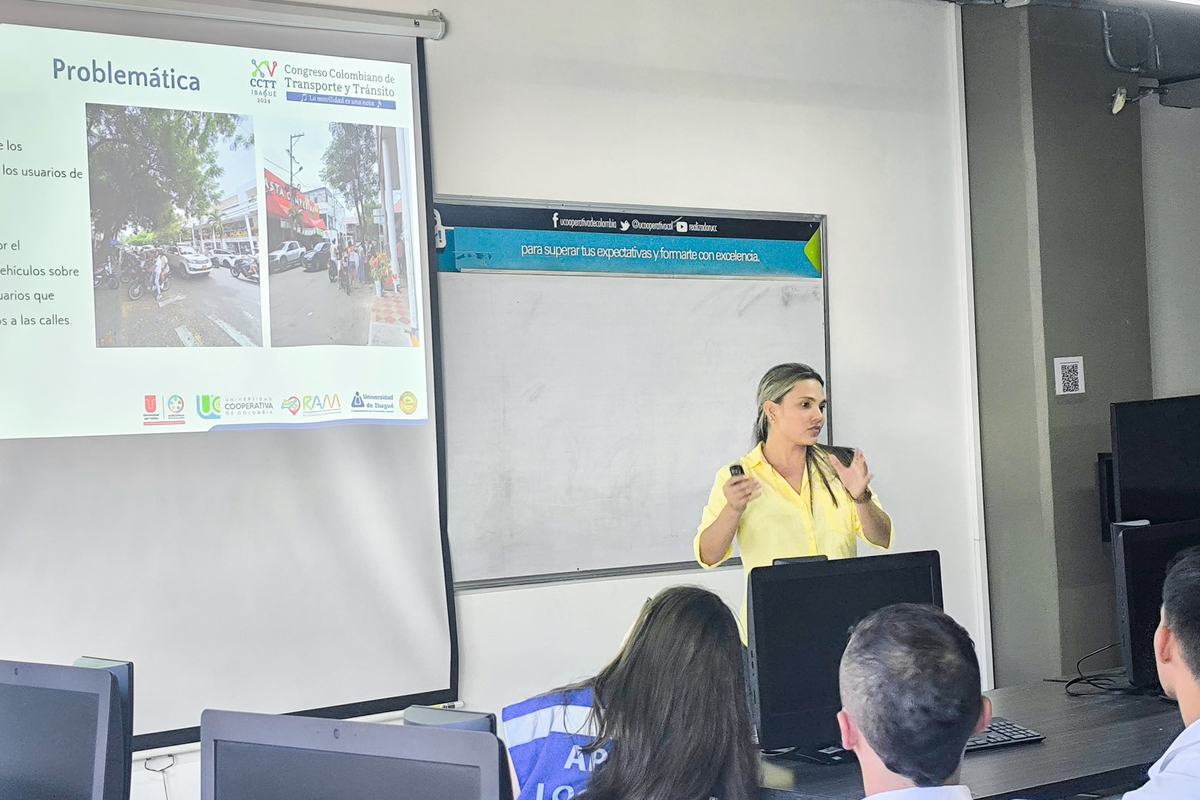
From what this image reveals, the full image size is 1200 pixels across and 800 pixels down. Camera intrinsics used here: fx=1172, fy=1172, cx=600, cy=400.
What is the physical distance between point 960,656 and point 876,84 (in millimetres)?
3338

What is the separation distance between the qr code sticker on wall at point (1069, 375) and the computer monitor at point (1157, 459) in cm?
40

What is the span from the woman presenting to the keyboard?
0.81 meters

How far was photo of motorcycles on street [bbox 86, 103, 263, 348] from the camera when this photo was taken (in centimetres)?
323

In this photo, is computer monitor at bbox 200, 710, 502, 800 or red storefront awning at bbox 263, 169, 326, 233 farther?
red storefront awning at bbox 263, 169, 326, 233

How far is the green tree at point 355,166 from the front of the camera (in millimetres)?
3564

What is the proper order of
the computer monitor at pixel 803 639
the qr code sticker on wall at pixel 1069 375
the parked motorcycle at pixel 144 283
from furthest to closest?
the qr code sticker on wall at pixel 1069 375
the parked motorcycle at pixel 144 283
the computer monitor at pixel 803 639

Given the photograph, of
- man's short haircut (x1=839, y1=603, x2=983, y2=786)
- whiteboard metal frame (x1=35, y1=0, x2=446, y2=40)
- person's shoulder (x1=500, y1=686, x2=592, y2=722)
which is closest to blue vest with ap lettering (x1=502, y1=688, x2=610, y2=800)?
person's shoulder (x1=500, y1=686, x2=592, y2=722)

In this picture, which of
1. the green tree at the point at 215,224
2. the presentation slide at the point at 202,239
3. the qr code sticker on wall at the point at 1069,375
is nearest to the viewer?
the presentation slide at the point at 202,239

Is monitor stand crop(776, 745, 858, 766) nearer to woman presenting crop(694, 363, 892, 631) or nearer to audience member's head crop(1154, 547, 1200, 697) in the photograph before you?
audience member's head crop(1154, 547, 1200, 697)

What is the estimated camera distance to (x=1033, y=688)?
3.01 meters

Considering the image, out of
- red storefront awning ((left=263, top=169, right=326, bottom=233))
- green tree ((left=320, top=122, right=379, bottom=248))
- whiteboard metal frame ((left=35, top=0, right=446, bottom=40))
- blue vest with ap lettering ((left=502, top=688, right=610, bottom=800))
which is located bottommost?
blue vest with ap lettering ((left=502, top=688, right=610, bottom=800))

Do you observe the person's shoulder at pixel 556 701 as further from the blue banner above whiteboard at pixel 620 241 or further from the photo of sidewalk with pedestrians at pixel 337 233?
the blue banner above whiteboard at pixel 620 241

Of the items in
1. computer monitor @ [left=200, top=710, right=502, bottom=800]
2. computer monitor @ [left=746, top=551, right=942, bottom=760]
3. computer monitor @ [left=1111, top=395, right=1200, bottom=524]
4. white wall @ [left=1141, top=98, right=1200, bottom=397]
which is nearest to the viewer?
computer monitor @ [left=200, top=710, right=502, bottom=800]

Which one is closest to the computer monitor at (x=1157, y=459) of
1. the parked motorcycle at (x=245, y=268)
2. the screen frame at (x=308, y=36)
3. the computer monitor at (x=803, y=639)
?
the computer monitor at (x=803, y=639)
